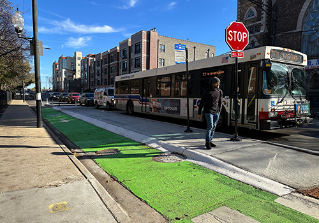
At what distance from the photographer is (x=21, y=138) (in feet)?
26.3

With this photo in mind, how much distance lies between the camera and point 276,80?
7.73 metres

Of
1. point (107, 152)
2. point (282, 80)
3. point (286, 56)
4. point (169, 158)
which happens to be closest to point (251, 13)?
point (286, 56)

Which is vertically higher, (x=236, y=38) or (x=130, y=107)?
(x=236, y=38)

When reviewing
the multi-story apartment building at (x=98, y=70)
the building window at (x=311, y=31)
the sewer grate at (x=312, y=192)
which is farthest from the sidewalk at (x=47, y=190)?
the multi-story apartment building at (x=98, y=70)

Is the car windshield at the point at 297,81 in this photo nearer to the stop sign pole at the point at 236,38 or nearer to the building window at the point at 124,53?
the stop sign pole at the point at 236,38

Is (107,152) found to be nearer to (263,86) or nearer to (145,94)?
(263,86)

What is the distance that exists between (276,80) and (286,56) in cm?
108

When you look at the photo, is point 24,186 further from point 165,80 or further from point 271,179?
point 165,80

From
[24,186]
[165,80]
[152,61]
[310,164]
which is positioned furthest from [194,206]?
[152,61]

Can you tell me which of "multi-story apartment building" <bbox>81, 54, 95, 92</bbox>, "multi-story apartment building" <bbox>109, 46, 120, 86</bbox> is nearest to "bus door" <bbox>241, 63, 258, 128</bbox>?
"multi-story apartment building" <bbox>109, 46, 120, 86</bbox>

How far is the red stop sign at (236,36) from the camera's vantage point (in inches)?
267

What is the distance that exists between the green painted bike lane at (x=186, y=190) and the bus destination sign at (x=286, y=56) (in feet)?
16.8

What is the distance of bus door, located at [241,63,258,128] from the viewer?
7.77 metres

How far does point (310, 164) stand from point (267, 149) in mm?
1253
